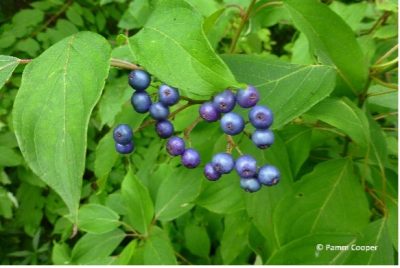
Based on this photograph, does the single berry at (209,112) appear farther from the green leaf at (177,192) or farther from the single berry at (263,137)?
the green leaf at (177,192)

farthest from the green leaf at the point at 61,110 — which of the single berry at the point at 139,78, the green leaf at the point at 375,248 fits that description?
the green leaf at the point at 375,248

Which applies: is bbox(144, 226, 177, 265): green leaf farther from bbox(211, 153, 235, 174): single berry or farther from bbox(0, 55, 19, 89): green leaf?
bbox(0, 55, 19, 89): green leaf

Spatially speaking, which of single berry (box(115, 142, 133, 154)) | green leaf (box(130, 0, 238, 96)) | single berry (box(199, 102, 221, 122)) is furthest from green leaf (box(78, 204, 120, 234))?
green leaf (box(130, 0, 238, 96))

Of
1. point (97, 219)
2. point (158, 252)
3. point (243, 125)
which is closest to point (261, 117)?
point (243, 125)

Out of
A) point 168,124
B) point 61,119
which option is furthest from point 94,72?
point 168,124

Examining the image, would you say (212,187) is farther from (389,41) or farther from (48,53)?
(389,41)

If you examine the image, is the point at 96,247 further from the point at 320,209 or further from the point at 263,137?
the point at 263,137
